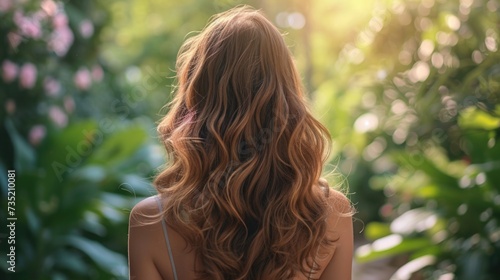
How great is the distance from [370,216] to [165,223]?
7.36 metres

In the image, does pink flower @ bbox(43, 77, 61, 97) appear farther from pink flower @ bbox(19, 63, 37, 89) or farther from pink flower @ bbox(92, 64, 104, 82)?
pink flower @ bbox(92, 64, 104, 82)

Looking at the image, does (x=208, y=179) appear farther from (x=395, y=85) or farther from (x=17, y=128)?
(x=17, y=128)

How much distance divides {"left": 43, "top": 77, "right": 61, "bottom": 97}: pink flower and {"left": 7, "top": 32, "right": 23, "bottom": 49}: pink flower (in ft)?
1.33

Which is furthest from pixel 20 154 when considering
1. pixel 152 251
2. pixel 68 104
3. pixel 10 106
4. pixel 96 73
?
pixel 152 251

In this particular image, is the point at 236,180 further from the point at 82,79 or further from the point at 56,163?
the point at 82,79

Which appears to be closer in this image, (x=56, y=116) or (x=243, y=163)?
(x=243, y=163)

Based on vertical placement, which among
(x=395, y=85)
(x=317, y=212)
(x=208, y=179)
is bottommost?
(x=317, y=212)

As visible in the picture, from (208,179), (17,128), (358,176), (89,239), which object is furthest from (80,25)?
(208,179)

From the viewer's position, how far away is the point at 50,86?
5.82 metres

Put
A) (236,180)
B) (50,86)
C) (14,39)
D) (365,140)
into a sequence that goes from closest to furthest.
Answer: (236,180) < (14,39) < (50,86) < (365,140)

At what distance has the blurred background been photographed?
4066 millimetres

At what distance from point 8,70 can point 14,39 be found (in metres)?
0.31

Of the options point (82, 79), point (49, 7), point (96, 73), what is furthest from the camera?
point (96, 73)

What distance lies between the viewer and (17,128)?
219 inches
